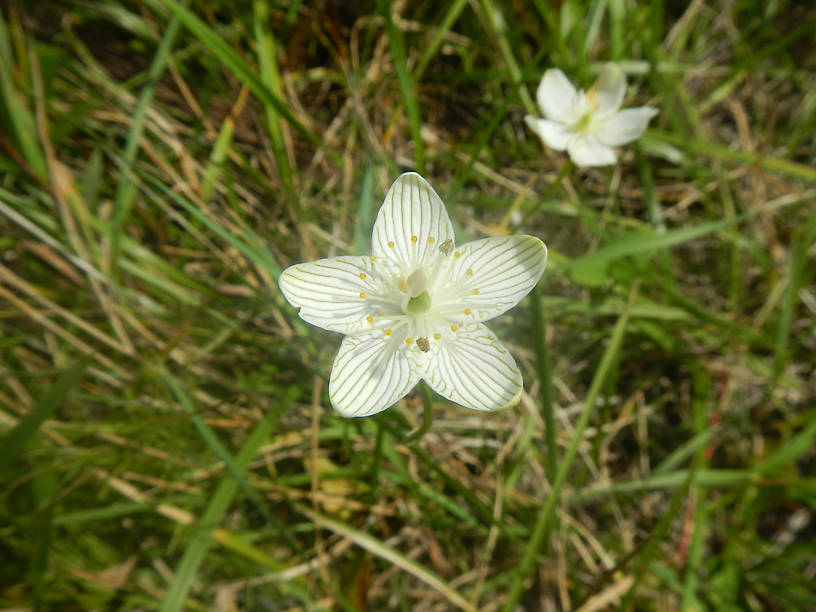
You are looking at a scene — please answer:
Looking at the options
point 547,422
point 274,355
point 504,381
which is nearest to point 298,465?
point 274,355

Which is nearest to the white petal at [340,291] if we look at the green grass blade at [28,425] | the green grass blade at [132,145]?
the green grass blade at [28,425]

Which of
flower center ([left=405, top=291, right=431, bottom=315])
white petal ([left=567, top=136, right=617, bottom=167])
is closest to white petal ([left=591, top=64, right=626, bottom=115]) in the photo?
white petal ([left=567, top=136, right=617, bottom=167])

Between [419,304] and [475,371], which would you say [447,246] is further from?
[475,371]

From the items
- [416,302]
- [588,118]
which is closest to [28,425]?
[416,302]

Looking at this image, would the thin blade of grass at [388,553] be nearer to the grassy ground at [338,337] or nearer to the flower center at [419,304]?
the grassy ground at [338,337]

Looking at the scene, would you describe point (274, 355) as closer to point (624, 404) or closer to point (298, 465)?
point (298, 465)

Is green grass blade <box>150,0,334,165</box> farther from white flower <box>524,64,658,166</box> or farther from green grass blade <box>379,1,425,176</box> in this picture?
white flower <box>524,64,658,166</box>

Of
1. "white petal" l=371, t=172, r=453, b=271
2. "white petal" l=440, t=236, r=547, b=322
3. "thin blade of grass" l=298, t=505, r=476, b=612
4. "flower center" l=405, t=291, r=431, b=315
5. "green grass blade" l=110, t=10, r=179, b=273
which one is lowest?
"thin blade of grass" l=298, t=505, r=476, b=612
